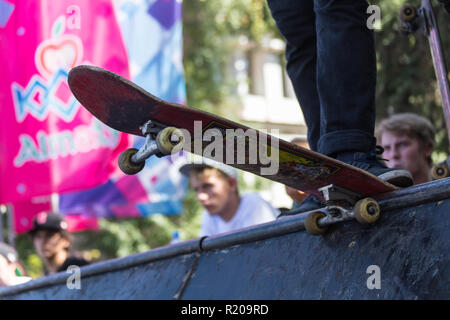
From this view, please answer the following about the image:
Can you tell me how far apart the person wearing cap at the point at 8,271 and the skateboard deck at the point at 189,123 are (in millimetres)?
1843

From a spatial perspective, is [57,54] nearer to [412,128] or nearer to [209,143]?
[412,128]

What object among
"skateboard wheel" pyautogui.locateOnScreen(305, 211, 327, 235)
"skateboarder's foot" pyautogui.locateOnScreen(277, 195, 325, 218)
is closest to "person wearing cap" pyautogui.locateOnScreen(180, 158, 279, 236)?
"skateboarder's foot" pyautogui.locateOnScreen(277, 195, 325, 218)

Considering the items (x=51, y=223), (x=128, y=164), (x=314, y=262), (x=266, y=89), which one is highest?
(x=266, y=89)

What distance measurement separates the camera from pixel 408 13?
2.43 meters

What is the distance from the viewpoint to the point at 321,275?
167 centimetres

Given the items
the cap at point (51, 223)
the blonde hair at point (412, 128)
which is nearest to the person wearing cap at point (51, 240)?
the cap at point (51, 223)

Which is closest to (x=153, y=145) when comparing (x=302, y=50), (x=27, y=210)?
(x=302, y=50)

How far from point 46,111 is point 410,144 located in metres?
2.75

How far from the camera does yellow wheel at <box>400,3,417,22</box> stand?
2.44m

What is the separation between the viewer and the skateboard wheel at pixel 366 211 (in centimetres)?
160

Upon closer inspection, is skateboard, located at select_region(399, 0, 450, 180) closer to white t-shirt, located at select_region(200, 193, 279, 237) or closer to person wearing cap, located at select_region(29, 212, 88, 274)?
white t-shirt, located at select_region(200, 193, 279, 237)

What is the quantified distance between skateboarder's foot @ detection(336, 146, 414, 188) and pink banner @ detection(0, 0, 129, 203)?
3308 mm

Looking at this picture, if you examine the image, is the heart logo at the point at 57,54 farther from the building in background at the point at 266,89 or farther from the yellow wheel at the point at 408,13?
the building in background at the point at 266,89
